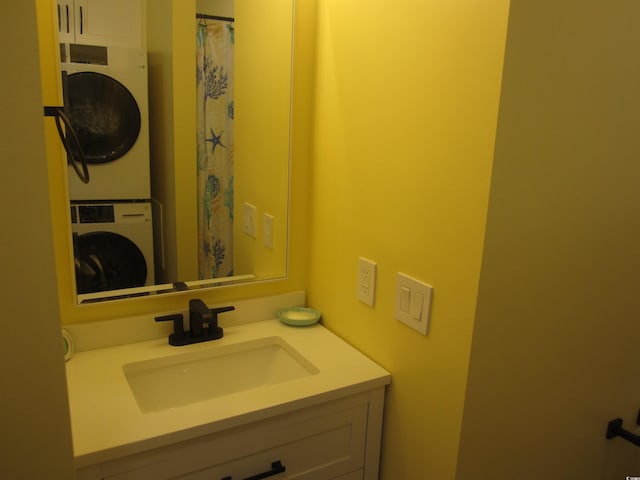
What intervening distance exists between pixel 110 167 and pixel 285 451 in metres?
0.91

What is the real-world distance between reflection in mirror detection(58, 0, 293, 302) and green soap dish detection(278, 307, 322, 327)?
13 centimetres

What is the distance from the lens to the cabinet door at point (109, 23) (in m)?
1.27

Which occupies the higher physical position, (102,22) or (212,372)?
(102,22)

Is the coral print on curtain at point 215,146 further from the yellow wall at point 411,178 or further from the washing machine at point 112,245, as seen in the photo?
the yellow wall at point 411,178

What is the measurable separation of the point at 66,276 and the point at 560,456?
58.0 inches

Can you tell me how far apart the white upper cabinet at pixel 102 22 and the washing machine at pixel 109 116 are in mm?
21

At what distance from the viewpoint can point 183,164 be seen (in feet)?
4.90

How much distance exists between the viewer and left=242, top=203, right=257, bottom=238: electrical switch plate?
1.66 metres

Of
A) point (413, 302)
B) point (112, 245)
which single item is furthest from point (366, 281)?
point (112, 245)

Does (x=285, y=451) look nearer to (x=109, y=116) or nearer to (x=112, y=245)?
(x=112, y=245)

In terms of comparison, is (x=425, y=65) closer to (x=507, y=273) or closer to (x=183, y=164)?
(x=507, y=273)

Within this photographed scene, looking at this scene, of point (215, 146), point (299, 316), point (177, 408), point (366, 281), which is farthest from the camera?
point (299, 316)

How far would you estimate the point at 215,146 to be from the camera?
1558 millimetres

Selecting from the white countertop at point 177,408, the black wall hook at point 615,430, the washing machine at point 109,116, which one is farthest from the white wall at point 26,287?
the black wall hook at point 615,430
